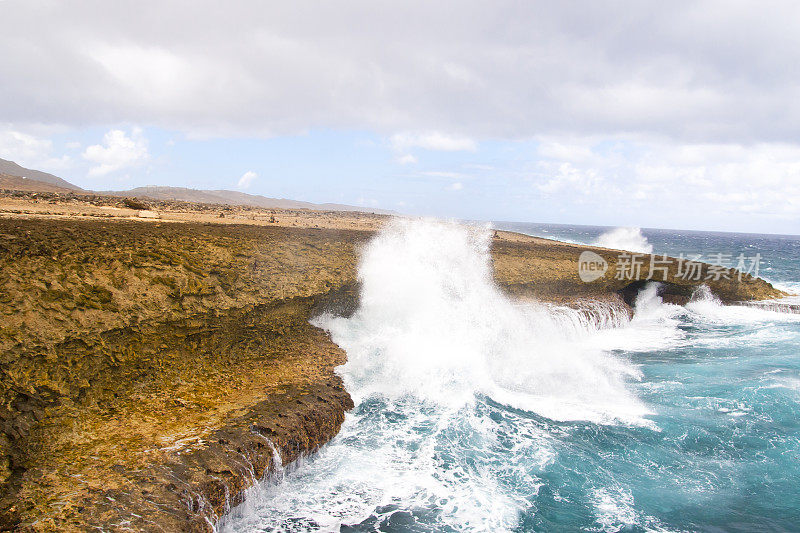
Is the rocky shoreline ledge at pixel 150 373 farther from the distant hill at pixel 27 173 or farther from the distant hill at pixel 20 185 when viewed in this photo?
the distant hill at pixel 27 173

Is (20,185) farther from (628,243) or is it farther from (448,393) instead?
(628,243)

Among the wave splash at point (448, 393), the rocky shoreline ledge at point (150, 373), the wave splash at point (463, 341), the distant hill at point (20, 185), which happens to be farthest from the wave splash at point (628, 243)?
the distant hill at point (20, 185)

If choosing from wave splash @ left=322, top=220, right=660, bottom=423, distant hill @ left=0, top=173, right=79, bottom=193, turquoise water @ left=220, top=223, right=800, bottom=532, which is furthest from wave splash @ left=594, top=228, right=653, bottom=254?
distant hill @ left=0, top=173, right=79, bottom=193

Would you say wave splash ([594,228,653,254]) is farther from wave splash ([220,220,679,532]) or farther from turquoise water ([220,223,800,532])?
wave splash ([220,220,679,532])

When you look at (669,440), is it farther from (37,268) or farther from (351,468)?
(37,268)

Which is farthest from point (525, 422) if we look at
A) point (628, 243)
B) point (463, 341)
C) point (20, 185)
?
point (628, 243)

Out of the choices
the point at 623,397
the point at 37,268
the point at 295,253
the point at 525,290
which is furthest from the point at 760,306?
the point at 37,268
